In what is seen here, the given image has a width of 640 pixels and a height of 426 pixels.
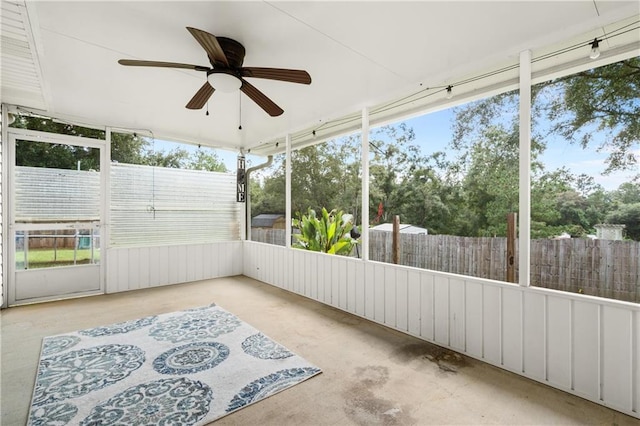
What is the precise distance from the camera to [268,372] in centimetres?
233

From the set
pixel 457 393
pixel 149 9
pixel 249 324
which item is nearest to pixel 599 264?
pixel 457 393

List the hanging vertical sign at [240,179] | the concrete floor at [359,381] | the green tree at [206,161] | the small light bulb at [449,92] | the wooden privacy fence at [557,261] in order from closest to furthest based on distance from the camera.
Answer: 1. the concrete floor at [359,381]
2. the wooden privacy fence at [557,261]
3. the small light bulb at [449,92]
4. the hanging vertical sign at [240,179]
5. the green tree at [206,161]

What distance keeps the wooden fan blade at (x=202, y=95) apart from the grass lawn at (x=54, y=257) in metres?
3.31

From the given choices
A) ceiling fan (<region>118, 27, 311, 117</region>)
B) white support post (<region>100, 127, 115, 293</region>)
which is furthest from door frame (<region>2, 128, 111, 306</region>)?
ceiling fan (<region>118, 27, 311, 117</region>)

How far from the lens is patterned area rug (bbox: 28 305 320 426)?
73.5 inches

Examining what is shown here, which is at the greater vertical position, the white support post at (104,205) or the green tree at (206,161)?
the green tree at (206,161)

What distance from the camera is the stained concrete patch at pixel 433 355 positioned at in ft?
8.06

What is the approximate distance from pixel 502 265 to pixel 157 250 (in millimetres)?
5189

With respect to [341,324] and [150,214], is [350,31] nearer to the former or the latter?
[341,324]

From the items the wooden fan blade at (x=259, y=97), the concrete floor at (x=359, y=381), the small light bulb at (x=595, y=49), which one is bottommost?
the concrete floor at (x=359, y=381)

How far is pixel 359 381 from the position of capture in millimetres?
2219

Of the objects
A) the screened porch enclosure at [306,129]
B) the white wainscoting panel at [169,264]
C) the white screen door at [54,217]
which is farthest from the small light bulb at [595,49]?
the white screen door at [54,217]

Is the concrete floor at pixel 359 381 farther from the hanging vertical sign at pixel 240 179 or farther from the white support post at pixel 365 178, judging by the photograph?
the hanging vertical sign at pixel 240 179

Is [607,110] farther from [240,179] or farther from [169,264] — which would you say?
[169,264]
